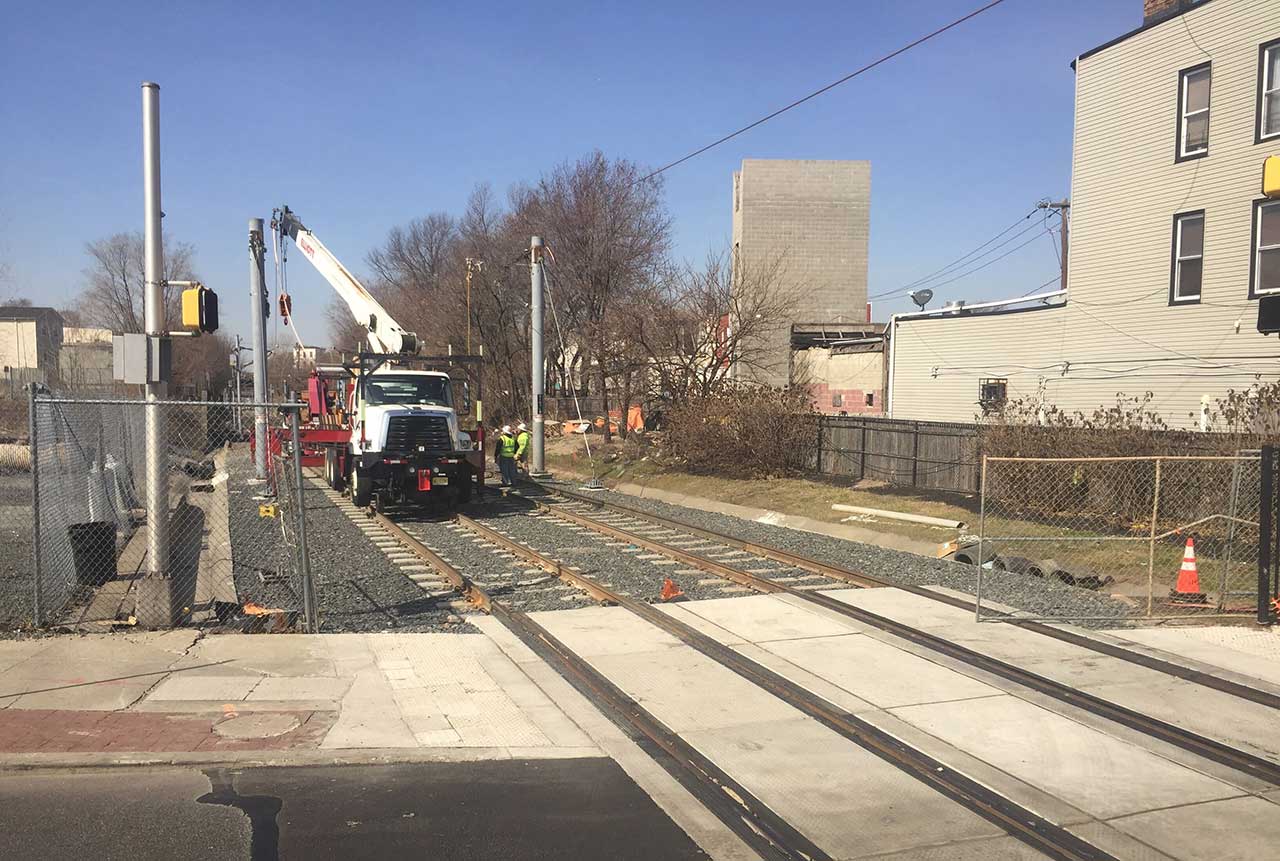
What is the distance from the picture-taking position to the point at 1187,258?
2070cm

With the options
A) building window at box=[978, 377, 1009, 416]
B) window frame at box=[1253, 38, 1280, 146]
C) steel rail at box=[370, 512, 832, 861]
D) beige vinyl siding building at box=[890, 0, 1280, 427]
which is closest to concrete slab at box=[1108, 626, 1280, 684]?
steel rail at box=[370, 512, 832, 861]

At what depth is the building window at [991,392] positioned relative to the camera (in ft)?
83.3

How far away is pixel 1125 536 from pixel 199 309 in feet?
39.0

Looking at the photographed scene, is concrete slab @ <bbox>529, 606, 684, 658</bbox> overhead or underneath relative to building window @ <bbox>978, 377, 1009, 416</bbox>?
underneath

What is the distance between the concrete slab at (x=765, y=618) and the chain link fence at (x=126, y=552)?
403 centimetres

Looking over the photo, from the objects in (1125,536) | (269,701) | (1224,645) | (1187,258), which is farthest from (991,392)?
(269,701)

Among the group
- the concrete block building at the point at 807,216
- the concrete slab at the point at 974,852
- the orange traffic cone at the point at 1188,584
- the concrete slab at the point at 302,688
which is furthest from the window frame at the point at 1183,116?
the concrete block building at the point at 807,216

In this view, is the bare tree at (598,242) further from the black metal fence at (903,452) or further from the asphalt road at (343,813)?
the asphalt road at (343,813)

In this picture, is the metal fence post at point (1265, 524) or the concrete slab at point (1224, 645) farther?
the metal fence post at point (1265, 524)

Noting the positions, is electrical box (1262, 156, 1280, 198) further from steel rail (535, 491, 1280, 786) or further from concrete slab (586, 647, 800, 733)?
concrete slab (586, 647, 800, 733)

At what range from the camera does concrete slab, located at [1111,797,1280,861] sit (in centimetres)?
477

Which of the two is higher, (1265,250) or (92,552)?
(1265,250)

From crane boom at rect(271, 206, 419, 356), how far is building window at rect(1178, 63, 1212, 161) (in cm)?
1742

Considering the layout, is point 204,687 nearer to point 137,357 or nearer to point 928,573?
point 137,357
